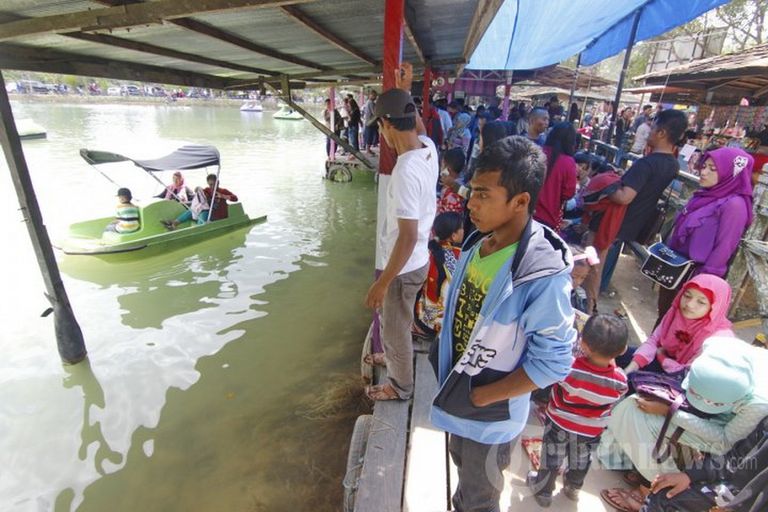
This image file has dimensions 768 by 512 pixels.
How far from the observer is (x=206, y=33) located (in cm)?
325

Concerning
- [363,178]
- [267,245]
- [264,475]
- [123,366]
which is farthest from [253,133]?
[264,475]

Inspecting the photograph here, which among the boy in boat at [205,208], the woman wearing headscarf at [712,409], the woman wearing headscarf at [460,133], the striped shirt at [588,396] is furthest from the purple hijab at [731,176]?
the boy in boat at [205,208]

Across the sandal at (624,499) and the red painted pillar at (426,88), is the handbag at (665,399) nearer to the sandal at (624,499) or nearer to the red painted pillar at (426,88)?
the sandal at (624,499)

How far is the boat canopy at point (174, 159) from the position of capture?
7.50 meters

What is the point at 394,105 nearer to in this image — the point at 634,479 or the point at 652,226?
the point at 634,479

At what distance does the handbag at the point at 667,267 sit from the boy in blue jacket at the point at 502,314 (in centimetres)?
206

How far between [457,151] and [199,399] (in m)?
3.82

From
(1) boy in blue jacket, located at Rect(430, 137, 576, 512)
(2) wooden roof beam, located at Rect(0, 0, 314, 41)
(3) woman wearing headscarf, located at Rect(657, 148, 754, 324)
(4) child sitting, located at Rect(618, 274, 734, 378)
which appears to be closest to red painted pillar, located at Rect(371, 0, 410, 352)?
(2) wooden roof beam, located at Rect(0, 0, 314, 41)

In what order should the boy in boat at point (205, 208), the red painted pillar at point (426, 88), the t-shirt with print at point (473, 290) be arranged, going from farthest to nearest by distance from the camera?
the boy in boat at point (205, 208) → the red painted pillar at point (426, 88) → the t-shirt with print at point (473, 290)

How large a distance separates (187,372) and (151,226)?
4217 millimetres

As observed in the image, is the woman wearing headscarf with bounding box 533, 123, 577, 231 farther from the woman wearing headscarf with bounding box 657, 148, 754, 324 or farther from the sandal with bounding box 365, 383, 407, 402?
the sandal with bounding box 365, 383, 407, 402

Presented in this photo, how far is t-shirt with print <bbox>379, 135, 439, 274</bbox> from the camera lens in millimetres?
2023

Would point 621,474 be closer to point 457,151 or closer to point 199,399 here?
point 457,151

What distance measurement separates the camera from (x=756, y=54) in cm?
646
